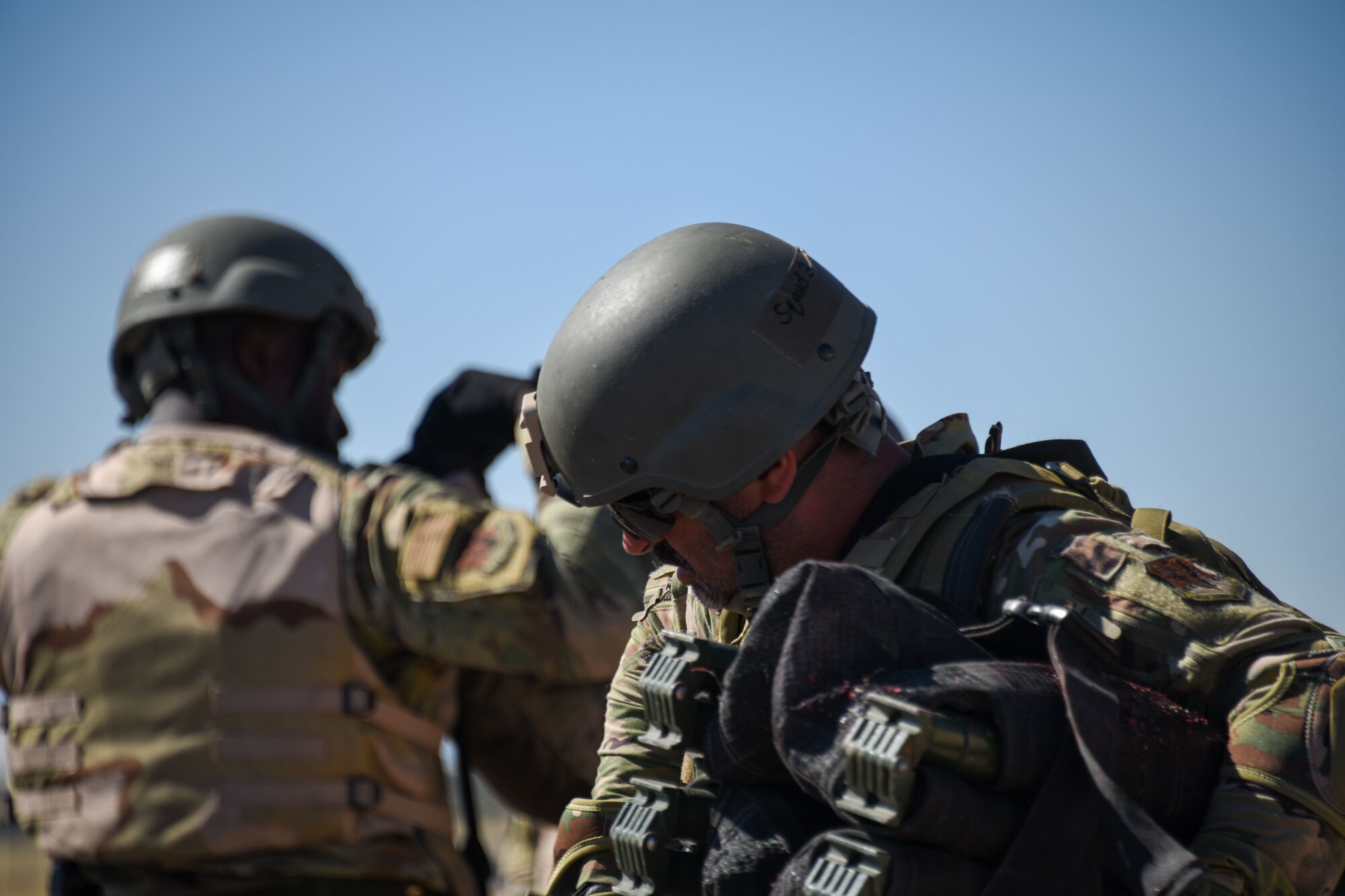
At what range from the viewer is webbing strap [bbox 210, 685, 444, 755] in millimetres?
4859

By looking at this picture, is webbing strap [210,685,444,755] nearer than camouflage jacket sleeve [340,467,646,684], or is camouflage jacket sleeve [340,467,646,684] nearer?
webbing strap [210,685,444,755]

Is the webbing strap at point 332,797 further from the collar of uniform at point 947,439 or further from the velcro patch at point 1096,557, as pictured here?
the velcro patch at point 1096,557

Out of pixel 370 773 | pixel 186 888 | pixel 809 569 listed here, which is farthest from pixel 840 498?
pixel 186 888

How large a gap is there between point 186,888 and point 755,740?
2897 mm

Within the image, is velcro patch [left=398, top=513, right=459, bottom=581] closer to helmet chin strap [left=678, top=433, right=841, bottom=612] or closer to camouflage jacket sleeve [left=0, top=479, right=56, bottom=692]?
camouflage jacket sleeve [left=0, top=479, right=56, bottom=692]

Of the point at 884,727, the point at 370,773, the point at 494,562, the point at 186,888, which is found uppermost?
the point at 884,727

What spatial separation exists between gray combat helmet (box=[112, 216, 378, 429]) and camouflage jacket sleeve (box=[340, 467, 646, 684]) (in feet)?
2.56

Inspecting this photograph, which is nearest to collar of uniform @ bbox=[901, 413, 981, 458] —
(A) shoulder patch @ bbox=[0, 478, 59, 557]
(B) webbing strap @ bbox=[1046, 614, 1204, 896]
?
(B) webbing strap @ bbox=[1046, 614, 1204, 896]

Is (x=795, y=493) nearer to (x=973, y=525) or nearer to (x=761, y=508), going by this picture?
(x=761, y=508)

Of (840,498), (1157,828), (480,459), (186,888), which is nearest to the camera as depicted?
(1157,828)

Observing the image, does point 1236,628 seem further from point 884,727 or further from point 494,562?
point 494,562

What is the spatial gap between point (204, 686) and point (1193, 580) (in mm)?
3274

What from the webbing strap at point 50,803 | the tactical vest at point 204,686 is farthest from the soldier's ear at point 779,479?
the webbing strap at point 50,803

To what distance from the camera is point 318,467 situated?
5.21 meters
